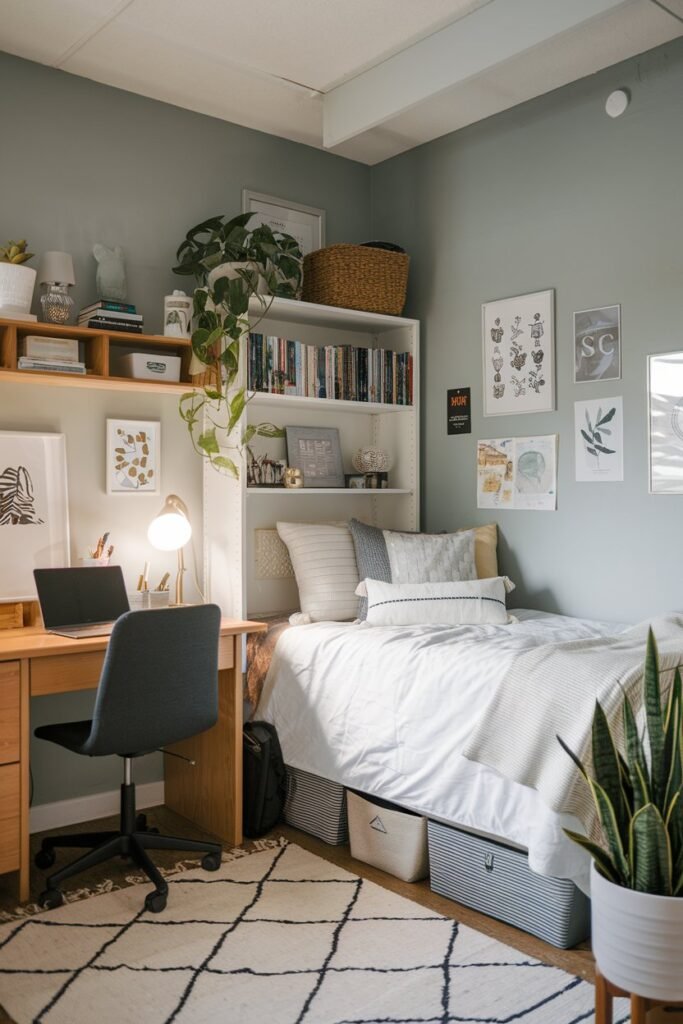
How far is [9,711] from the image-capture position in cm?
270

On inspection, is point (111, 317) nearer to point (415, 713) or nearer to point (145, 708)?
point (145, 708)

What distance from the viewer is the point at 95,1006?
218cm

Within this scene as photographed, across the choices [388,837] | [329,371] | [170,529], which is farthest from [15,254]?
[388,837]

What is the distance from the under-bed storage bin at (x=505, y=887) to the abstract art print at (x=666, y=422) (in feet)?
4.49

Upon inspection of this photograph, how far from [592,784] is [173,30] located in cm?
270

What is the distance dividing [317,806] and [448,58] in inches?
103

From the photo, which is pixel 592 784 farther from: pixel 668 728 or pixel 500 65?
pixel 500 65

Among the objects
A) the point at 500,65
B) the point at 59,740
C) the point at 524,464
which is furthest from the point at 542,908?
the point at 500,65

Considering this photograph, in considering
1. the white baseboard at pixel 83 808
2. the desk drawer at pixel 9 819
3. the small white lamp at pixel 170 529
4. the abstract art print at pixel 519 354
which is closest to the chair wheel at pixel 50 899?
the desk drawer at pixel 9 819

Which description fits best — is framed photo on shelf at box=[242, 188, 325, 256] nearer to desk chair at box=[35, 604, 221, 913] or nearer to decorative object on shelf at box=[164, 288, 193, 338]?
decorative object on shelf at box=[164, 288, 193, 338]

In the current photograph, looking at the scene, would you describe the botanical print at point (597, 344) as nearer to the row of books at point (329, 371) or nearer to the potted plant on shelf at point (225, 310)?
the row of books at point (329, 371)

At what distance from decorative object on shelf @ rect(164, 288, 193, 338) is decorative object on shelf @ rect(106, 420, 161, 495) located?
0.36m

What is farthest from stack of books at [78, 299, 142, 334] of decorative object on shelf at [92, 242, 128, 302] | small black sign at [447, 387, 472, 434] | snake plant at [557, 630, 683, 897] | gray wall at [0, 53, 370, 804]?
snake plant at [557, 630, 683, 897]

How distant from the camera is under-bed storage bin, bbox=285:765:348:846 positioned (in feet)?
10.4
